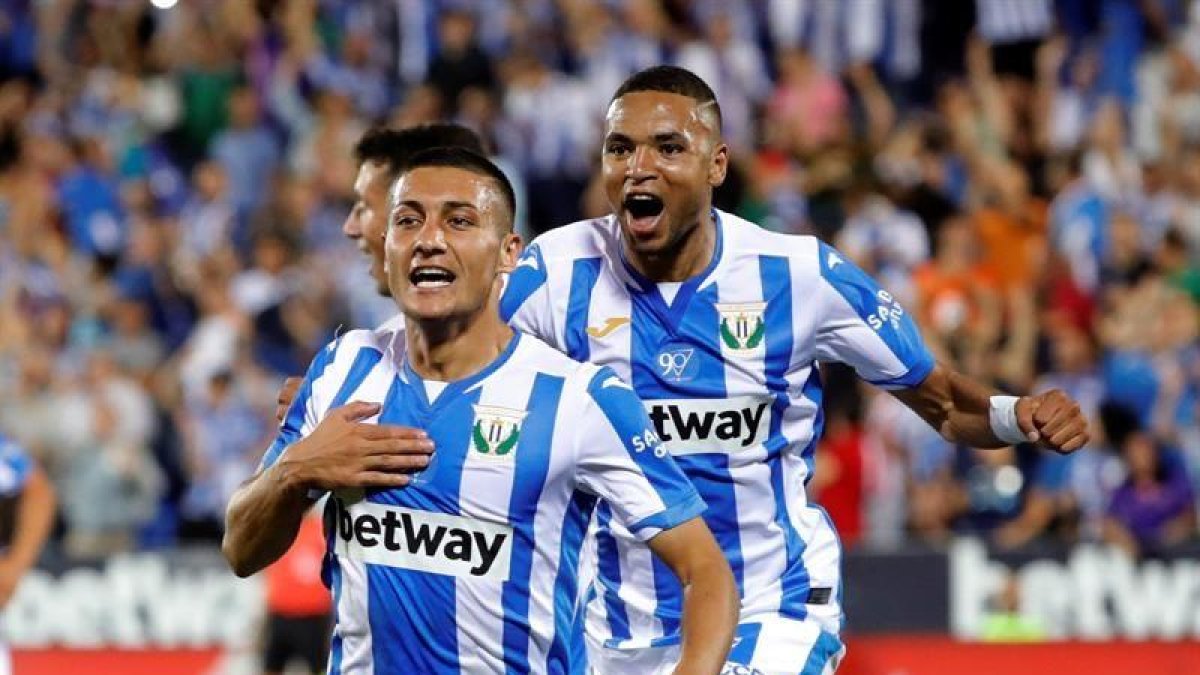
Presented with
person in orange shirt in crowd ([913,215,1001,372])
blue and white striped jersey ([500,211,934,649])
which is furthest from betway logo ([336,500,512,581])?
person in orange shirt in crowd ([913,215,1001,372])

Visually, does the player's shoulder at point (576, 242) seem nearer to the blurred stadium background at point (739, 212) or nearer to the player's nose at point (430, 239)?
the player's nose at point (430, 239)

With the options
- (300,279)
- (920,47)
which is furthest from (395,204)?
(920,47)

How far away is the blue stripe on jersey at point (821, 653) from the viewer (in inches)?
245

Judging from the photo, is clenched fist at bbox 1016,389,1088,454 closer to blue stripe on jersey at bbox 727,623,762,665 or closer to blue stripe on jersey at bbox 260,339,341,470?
blue stripe on jersey at bbox 727,623,762,665

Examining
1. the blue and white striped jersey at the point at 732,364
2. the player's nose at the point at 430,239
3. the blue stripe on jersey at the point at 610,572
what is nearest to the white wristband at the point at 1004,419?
the blue and white striped jersey at the point at 732,364

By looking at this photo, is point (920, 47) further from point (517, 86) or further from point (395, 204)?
point (395, 204)

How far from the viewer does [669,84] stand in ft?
19.8

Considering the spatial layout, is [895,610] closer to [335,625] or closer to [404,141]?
[404,141]

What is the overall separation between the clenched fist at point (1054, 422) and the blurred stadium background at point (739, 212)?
209 inches

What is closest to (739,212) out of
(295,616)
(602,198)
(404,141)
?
(602,198)

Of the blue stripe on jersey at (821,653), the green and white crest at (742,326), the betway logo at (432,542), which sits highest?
the green and white crest at (742,326)

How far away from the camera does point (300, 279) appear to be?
48.4 feet

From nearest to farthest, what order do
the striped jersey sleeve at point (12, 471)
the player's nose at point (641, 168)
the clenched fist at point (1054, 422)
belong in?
the clenched fist at point (1054, 422), the player's nose at point (641, 168), the striped jersey sleeve at point (12, 471)

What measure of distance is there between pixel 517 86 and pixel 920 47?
10.4 feet
